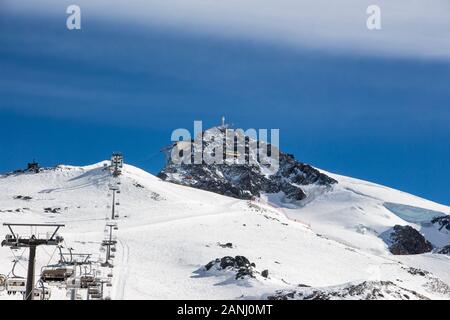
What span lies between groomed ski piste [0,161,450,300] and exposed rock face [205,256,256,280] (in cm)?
57

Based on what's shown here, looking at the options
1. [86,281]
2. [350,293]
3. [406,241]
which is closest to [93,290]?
[86,281]

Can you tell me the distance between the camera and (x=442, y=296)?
7856 cm

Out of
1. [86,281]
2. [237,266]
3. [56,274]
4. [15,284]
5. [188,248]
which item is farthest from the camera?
[188,248]

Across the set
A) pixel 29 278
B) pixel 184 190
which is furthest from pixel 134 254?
pixel 184 190

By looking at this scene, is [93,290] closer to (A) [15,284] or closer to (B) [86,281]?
(B) [86,281]

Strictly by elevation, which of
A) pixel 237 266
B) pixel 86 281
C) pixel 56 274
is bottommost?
pixel 86 281

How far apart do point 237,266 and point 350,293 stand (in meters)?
17.2

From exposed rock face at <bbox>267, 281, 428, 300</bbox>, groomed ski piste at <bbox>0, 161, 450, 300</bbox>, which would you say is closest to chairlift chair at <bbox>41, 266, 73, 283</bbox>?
groomed ski piste at <bbox>0, 161, 450, 300</bbox>

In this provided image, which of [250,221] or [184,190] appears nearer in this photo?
[250,221]

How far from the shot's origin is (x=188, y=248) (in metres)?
79.8

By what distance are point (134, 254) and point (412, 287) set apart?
30756 millimetres

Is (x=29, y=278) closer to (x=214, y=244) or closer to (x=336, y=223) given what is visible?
(x=214, y=244)

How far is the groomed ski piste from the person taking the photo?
57562 millimetres

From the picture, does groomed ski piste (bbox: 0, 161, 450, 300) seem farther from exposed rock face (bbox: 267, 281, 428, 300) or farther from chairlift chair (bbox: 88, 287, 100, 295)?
chairlift chair (bbox: 88, 287, 100, 295)
